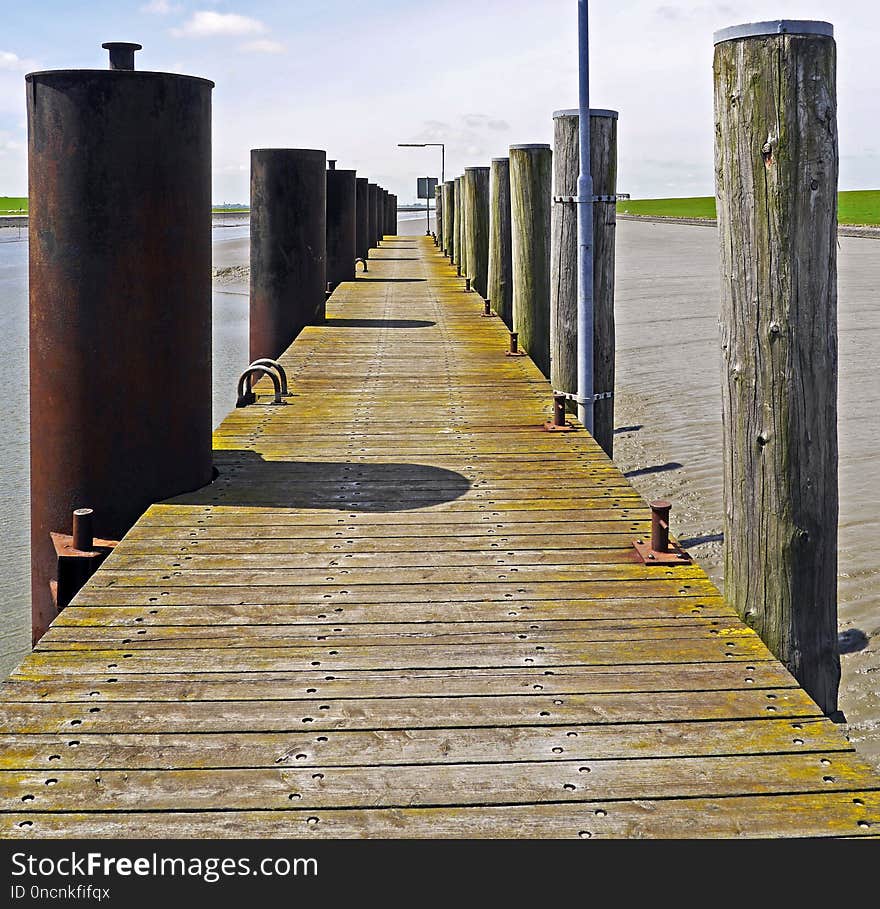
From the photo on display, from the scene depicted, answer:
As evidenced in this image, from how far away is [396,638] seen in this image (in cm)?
383

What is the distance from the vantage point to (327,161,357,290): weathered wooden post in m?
18.4

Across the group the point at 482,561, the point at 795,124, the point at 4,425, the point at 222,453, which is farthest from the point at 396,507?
the point at 4,425

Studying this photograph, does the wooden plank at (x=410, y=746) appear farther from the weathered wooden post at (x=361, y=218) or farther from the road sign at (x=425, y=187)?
the road sign at (x=425, y=187)

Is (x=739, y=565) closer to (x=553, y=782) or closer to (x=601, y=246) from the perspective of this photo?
(x=553, y=782)

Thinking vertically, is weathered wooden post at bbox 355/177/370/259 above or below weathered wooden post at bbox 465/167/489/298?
above

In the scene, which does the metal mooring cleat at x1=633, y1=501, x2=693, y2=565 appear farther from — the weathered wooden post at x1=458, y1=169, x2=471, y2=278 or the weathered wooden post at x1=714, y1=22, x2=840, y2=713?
the weathered wooden post at x1=458, y1=169, x2=471, y2=278

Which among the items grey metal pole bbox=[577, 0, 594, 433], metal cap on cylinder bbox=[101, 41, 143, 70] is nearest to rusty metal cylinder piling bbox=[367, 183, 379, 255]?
grey metal pole bbox=[577, 0, 594, 433]

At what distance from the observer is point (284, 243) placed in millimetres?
11938

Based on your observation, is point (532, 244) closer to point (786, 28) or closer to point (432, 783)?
point (786, 28)

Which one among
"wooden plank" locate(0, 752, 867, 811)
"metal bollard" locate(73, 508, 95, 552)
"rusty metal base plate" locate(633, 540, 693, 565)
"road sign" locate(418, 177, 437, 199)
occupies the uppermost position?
"road sign" locate(418, 177, 437, 199)

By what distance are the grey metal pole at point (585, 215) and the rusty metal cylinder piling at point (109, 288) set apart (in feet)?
8.58

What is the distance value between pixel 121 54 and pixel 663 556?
9.84 ft

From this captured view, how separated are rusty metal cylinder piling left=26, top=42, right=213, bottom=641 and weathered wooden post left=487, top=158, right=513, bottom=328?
7570mm
